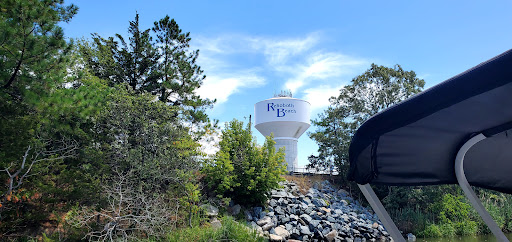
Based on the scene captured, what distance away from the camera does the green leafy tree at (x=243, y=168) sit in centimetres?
1135

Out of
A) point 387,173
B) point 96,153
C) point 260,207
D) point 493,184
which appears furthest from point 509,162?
point 260,207

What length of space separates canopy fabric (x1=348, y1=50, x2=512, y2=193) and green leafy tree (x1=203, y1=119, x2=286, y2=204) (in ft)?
28.4

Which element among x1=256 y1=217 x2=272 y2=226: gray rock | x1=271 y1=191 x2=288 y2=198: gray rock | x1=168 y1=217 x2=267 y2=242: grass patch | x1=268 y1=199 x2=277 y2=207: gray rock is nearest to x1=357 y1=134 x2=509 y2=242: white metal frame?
x1=168 y1=217 x2=267 y2=242: grass patch

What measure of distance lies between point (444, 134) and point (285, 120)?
52.9 feet

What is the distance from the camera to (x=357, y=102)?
62.3ft

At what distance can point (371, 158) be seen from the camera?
2.28m

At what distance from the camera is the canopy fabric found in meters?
1.65

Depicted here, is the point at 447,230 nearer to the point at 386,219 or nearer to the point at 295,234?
the point at 295,234

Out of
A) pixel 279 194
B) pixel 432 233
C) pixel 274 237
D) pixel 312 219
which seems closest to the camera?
pixel 274 237

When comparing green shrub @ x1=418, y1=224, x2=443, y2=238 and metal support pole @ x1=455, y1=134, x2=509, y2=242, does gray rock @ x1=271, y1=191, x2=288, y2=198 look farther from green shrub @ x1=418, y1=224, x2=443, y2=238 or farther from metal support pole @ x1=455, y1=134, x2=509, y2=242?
metal support pole @ x1=455, y1=134, x2=509, y2=242

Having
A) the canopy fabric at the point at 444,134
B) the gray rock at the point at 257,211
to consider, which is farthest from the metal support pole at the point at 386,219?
the gray rock at the point at 257,211

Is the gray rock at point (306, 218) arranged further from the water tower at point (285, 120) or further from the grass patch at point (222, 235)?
the water tower at point (285, 120)

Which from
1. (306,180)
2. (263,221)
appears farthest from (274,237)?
(306,180)

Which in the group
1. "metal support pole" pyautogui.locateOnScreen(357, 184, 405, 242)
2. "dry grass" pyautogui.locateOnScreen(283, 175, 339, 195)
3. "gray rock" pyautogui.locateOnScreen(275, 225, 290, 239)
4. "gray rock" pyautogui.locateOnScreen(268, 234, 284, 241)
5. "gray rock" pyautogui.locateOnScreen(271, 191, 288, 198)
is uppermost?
"dry grass" pyautogui.locateOnScreen(283, 175, 339, 195)
